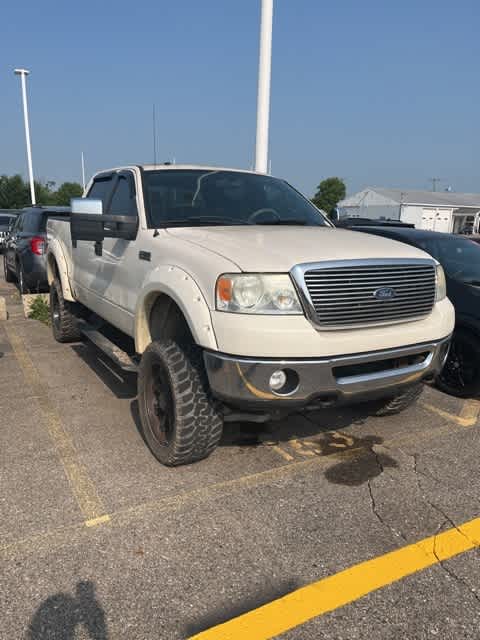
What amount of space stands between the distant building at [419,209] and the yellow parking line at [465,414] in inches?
1695

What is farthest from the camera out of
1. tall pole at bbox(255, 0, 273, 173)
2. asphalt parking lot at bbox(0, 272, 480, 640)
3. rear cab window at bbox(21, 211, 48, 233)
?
rear cab window at bbox(21, 211, 48, 233)

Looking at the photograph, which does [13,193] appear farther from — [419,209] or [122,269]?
[122,269]

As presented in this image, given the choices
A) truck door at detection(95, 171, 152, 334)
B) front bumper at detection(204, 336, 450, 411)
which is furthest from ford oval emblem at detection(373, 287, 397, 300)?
truck door at detection(95, 171, 152, 334)

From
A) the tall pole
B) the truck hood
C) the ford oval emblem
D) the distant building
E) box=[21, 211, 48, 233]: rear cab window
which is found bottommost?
the distant building

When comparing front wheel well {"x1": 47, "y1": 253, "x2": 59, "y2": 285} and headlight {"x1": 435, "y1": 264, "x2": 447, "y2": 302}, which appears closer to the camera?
headlight {"x1": 435, "y1": 264, "x2": 447, "y2": 302}

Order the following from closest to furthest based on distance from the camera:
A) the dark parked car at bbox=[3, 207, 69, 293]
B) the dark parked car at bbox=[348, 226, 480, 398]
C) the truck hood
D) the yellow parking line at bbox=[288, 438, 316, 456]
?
the truck hood, the yellow parking line at bbox=[288, 438, 316, 456], the dark parked car at bbox=[348, 226, 480, 398], the dark parked car at bbox=[3, 207, 69, 293]

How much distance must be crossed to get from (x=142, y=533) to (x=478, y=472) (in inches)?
89.7

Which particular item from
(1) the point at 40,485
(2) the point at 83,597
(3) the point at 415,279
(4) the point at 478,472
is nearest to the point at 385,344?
(3) the point at 415,279

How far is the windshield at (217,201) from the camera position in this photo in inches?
150

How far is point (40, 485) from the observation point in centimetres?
313

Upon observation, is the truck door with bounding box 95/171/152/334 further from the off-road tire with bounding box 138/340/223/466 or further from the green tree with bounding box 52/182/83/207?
the green tree with bounding box 52/182/83/207

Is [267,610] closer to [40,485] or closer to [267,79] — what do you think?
[40,485]

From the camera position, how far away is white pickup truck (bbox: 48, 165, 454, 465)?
2.72 metres

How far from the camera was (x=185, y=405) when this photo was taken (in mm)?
3045
